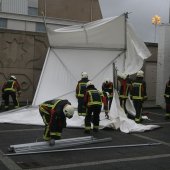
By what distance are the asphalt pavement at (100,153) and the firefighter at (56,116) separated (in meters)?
0.43

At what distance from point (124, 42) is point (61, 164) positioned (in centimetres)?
930

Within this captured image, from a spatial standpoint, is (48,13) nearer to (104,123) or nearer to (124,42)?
(124,42)

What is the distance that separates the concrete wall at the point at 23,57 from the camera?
18062 millimetres

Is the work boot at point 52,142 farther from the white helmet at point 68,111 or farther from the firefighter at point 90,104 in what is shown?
the firefighter at point 90,104

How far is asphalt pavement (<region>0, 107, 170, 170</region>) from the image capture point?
781 centimetres

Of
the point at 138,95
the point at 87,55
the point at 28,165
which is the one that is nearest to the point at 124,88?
the point at 138,95

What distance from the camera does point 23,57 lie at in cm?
1847

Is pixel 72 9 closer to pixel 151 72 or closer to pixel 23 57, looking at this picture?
pixel 151 72

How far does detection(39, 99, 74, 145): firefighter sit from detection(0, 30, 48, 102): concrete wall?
30.8 ft

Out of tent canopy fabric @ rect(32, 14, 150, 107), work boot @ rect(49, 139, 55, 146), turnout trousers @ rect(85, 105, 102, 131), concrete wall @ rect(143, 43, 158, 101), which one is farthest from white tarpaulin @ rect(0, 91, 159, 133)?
concrete wall @ rect(143, 43, 158, 101)

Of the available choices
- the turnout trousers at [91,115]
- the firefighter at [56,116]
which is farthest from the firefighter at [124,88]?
the firefighter at [56,116]

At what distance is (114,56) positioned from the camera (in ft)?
54.5

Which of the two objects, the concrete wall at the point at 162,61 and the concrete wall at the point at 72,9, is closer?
the concrete wall at the point at 162,61

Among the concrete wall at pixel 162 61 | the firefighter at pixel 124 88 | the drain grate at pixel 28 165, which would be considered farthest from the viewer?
the concrete wall at pixel 162 61
